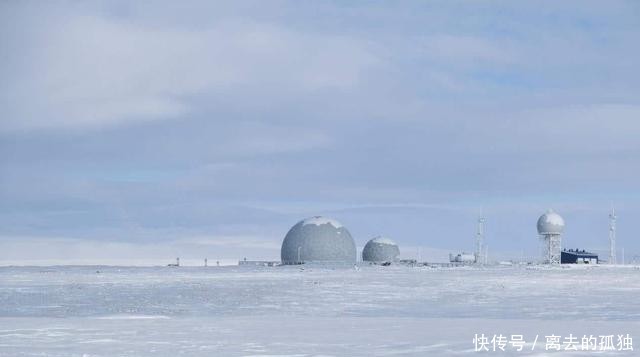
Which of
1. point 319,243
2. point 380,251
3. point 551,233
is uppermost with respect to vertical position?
point 551,233

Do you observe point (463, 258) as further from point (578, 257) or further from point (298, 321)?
point (298, 321)

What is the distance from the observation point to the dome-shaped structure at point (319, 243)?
403 ft

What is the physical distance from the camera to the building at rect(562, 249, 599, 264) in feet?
499

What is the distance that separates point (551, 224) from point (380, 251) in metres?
31.5

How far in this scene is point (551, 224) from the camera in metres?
147

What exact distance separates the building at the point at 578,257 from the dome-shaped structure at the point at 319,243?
4600 cm

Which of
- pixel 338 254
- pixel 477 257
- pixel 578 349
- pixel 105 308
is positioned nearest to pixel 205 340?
pixel 578 349

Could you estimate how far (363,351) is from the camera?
751 inches

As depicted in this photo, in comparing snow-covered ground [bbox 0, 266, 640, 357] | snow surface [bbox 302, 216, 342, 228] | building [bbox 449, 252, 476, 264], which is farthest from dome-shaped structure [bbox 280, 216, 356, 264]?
snow-covered ground [bbox 0, 266, 640, 357]

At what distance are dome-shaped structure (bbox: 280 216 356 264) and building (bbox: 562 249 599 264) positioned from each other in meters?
46.0

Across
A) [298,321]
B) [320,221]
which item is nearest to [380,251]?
[320,221]

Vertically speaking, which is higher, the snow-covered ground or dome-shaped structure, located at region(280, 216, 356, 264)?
dome-shaped structure, located at region(280, 216, 356, 264)

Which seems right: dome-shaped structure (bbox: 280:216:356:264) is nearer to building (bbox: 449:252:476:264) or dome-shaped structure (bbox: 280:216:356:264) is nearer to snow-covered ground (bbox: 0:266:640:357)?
building (bbox: 449:252:476:264)

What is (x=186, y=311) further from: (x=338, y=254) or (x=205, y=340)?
(x=338, y=254)
